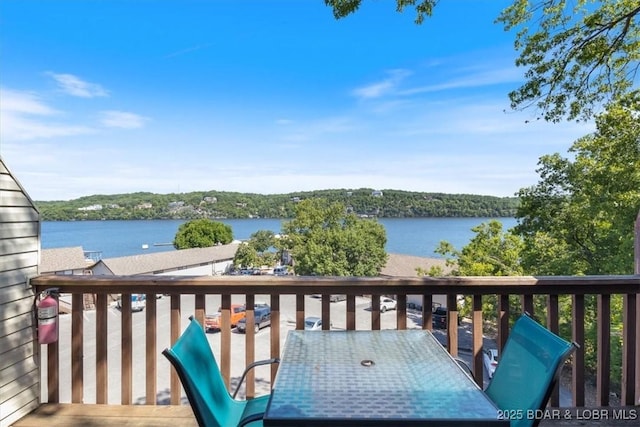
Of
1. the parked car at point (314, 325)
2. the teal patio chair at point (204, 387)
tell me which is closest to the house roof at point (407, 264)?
the parked car at point (314, 325)

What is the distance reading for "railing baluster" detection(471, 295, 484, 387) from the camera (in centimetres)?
211

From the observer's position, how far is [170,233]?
56.2 m

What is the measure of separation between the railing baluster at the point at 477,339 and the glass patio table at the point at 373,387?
57 cm

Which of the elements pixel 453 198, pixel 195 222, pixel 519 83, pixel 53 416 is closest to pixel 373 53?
pixel 519 83

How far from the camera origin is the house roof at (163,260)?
2198 cm

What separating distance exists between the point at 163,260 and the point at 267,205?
1110cm

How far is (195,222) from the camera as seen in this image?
47.7 m

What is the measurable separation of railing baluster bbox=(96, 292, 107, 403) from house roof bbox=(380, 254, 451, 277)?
21.1 m

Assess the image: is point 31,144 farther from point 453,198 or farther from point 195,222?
point 195,222

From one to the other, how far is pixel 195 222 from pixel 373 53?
4122 cm

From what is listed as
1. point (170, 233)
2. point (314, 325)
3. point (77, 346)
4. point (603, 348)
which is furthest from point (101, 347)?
point (170, 233)

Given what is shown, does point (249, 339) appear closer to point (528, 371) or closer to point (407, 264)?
point (528, 371)

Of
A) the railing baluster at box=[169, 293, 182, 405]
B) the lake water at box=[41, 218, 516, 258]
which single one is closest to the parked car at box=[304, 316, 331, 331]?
the railing baluster at box=[169, 293, 182, 405]

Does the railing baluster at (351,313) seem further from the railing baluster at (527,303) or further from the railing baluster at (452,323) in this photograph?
the railing baluster at (527,303)
